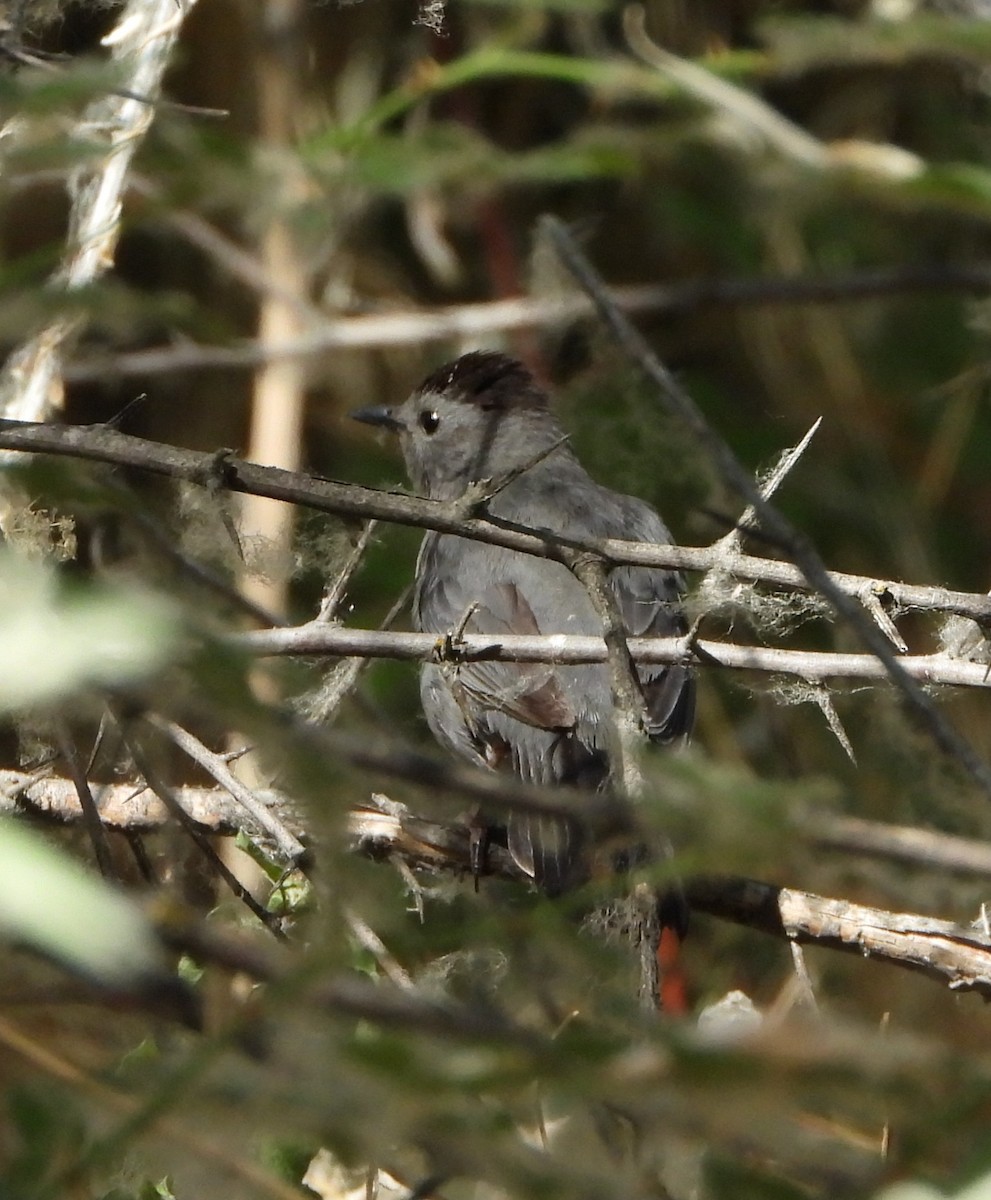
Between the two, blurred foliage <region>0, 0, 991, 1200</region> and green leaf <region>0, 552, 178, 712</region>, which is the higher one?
green leaf <region>0, 552, 178, 712</region>

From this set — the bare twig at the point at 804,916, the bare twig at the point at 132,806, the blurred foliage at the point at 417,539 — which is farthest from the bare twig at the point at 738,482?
the bare twig at the point at 132,806

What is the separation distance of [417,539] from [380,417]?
1.60 ft

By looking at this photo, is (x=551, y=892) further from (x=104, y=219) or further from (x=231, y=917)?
(x=104, y=219)

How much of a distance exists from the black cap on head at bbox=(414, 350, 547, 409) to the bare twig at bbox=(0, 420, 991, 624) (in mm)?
2931

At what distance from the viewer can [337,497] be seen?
205cm

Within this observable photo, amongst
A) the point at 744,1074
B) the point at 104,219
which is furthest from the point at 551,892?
the point at 744,1074

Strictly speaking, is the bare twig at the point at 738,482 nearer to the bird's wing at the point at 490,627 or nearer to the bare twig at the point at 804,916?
the bare twig at the point at 804,916

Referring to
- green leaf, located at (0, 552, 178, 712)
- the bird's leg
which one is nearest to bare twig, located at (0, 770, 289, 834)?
the bird's leg

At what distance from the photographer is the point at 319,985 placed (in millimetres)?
1038

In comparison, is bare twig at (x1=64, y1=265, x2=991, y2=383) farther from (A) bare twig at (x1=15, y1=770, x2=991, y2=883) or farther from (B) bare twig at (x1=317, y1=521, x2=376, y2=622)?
(B) bare twig at (x1=317, y1=521, x2=376, y2=622)

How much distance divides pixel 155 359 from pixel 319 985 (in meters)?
4.10

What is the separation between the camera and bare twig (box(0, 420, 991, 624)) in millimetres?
1961

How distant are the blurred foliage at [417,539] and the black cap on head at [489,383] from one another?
0.64ft

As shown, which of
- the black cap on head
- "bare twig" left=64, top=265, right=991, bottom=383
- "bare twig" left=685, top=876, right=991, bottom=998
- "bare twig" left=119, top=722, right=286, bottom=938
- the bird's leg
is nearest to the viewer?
"bare twig" left=119, top=722, right=286, bottom=938
